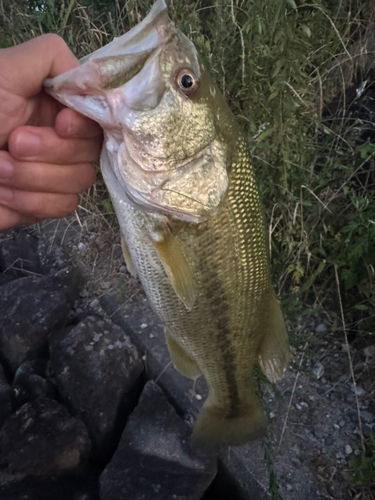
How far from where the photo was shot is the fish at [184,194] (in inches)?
41.5

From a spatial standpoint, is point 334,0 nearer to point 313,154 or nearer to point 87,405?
point 313,154

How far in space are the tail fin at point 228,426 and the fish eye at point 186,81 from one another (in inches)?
53.1

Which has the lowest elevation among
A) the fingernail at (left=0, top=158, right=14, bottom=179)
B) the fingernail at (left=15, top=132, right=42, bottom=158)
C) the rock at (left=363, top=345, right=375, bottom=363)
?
the rock at (left=363, top=345, right=375, bottom=363)

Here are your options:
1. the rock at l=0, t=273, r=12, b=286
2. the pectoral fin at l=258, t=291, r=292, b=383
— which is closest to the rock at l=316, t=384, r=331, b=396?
the pectoral fin at l=258, t=291, r=292, b=383

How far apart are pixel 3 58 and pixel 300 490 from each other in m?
2.21

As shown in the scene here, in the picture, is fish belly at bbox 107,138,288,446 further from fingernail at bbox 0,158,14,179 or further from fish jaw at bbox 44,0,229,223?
fingernail at bbox 0,158,14,179

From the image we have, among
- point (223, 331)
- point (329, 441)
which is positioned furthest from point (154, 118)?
point (329, 441)

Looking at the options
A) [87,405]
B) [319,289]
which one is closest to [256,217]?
[319,289]

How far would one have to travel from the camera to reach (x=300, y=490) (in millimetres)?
1802

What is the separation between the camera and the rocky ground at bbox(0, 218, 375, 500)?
6.34ft

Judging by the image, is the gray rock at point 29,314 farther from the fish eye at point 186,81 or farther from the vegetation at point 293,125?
the fish eye at point 186,81

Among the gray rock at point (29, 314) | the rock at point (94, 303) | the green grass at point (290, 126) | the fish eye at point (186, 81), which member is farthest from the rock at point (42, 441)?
the fish eye at point (186, 81)

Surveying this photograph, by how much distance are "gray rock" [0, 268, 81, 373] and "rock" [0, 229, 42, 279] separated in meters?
0.45

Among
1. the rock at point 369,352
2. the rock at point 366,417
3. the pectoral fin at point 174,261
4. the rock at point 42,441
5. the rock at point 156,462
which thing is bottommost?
the rock at point 366,417
